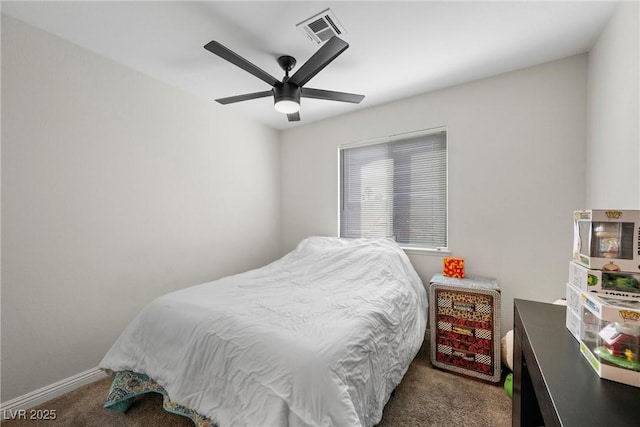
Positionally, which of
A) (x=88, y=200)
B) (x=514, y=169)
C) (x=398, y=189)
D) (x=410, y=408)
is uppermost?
(x=514, y=169)

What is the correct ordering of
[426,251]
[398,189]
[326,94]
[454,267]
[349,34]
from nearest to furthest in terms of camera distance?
[349,34] < [326,94] < [454,267] < [426,251] < [398,189]

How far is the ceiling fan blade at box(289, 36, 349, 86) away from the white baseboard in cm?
267

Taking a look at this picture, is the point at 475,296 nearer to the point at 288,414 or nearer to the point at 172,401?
the point at 288,414

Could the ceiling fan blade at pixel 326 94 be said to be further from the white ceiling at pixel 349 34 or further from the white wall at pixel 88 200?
the white wall at pixel 88 200

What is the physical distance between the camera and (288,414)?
3.44 feet

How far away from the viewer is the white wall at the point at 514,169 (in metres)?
2.04

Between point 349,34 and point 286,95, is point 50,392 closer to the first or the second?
point 286,95

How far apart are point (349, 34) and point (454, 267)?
2066 mm

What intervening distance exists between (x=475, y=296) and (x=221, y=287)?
1949mm

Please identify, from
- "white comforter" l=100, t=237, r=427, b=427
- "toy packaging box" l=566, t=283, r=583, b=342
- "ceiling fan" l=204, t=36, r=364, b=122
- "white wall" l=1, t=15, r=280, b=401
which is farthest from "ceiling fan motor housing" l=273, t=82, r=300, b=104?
"toy packaging box" l=566, t=283, r=583, b=342

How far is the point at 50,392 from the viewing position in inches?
69.8

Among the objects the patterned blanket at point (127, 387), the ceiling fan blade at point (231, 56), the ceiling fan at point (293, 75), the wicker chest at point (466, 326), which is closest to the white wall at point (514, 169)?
the wicker chest at point (466, 326)

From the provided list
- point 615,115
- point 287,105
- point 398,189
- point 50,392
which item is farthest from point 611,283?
point 50,392

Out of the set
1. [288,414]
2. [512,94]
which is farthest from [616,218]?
[512,94]
